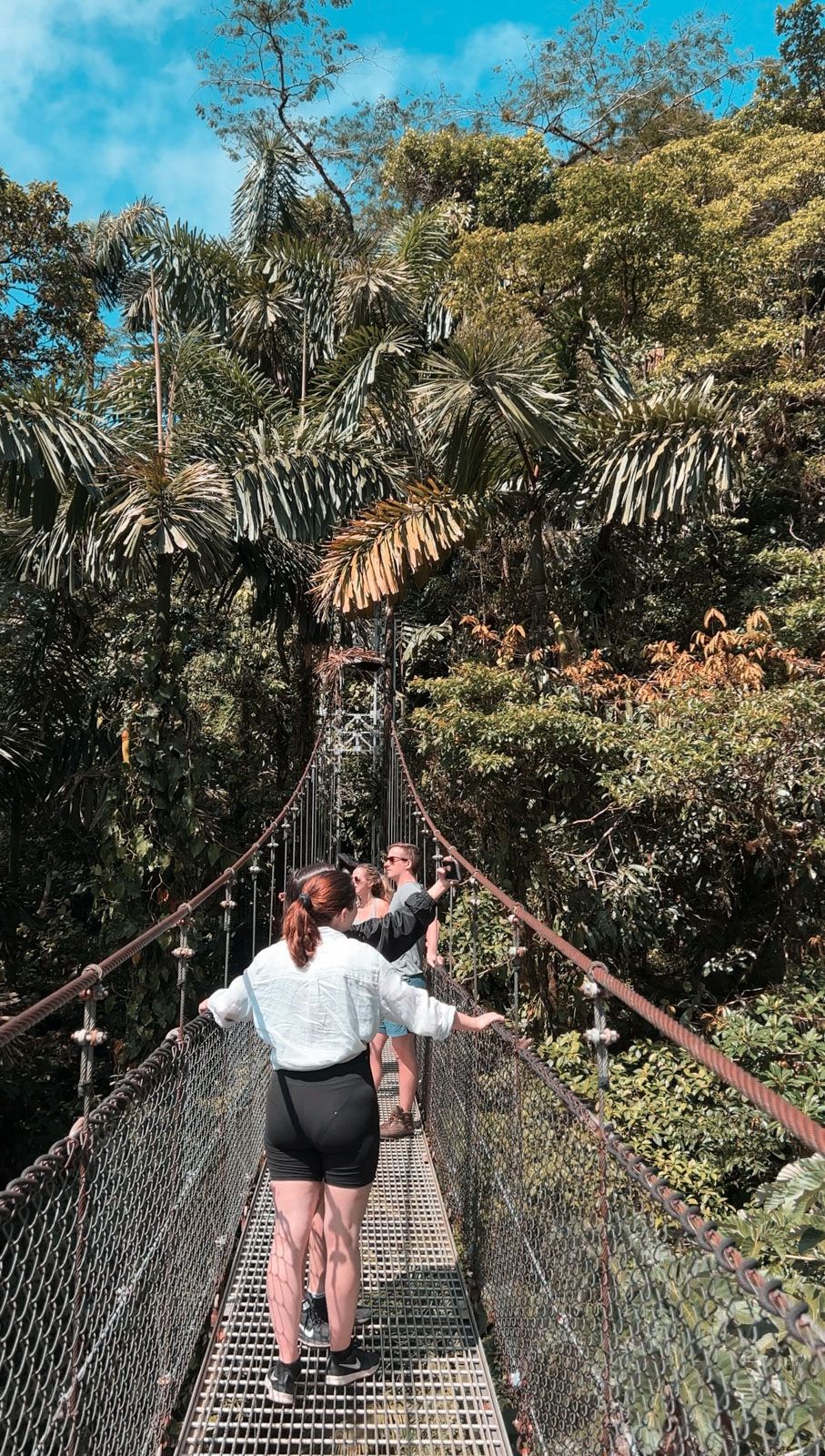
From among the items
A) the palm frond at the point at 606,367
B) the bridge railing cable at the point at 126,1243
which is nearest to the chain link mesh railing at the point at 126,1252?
the bridge railing cable at the point at 126,1243

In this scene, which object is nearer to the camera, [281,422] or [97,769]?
[97,769]

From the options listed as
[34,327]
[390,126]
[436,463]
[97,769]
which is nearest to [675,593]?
[436,463]

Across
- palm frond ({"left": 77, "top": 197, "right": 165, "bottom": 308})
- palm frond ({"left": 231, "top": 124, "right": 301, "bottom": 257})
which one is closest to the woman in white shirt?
palm frond ({"left": 231, "top": 124, "right": 301, "bottom": 257})

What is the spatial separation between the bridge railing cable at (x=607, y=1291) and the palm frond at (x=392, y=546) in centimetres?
325

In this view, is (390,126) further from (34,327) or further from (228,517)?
(228,517)

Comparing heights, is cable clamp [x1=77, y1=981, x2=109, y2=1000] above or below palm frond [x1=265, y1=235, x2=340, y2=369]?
below

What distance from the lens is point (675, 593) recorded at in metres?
6.26

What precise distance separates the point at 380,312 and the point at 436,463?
1590mm

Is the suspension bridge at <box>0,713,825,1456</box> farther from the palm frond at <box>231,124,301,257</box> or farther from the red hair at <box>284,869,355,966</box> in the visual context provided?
the palm frond at <box>231,124,301,257</box>

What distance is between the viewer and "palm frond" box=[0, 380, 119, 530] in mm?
3865

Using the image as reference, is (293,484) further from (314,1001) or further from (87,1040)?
(87,1040)

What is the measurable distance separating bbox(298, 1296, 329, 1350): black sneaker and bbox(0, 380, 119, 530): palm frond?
333cm

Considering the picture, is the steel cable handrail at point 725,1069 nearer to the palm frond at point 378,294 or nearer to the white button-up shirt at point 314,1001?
the white button-up shirt at point 314,1001

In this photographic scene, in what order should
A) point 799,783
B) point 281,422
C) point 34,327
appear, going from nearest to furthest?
1. point 799,783
2. point 281,422
3. point 34,327
